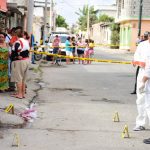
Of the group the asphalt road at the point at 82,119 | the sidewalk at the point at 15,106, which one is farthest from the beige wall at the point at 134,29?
the sidewalk at the point at 15,106

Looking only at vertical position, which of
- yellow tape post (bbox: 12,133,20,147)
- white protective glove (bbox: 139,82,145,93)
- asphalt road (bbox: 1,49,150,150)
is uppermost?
white protective glove (bbox: 139,82,145,93)

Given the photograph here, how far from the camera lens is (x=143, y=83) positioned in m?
9.20

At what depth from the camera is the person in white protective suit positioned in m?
9.08

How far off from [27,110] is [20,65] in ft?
6.72

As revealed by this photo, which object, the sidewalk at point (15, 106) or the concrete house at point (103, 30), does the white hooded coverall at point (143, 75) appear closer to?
the sidewalk at point (15, 106)

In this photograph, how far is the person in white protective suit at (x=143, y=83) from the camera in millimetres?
9078

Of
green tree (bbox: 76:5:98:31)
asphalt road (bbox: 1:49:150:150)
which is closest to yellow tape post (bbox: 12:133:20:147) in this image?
asphalt road (bbox: 1:49:150:150)

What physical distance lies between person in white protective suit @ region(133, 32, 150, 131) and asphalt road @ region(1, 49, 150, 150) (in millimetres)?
315

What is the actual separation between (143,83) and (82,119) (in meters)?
1.97

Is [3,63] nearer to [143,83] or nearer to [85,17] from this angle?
[143,83]

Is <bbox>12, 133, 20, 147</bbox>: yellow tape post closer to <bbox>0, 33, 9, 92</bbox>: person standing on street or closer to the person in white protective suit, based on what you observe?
the person in white protective suit

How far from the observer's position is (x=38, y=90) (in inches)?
623

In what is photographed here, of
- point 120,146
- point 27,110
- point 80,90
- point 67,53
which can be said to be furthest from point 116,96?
point 67,53

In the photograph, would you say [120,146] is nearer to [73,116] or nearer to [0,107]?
[73,116]
